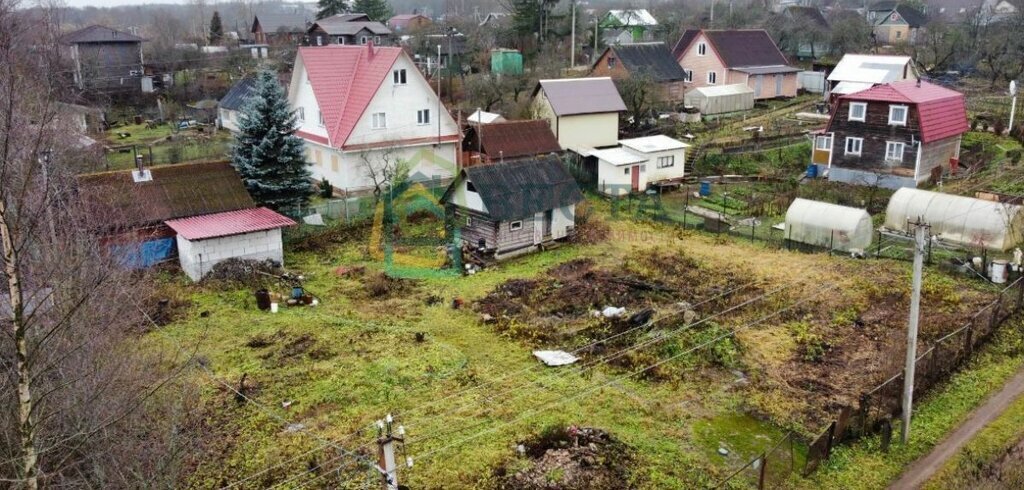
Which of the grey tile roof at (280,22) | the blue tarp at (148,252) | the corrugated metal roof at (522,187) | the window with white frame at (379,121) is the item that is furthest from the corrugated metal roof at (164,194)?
the grey tile roof at (280,22)

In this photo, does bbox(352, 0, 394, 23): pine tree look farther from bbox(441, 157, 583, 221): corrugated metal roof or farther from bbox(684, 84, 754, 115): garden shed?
bbox(441, 157, 583, 221): corrugated metal roof

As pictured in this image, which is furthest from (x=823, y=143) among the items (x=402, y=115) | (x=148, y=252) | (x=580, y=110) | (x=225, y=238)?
(x=148, y=252)

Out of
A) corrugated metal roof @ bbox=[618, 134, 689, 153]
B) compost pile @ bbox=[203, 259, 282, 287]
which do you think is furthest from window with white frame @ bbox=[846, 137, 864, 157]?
compost pile @ bbox=[203, 259, 282, 287]

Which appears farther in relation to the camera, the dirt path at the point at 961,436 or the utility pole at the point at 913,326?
the dirt path at the point at 961,436

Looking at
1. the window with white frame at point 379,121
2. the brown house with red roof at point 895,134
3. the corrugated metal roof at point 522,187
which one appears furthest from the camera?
the window with white frame at point 379,121

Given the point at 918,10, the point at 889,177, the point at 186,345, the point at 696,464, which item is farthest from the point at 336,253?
the point at 918,10

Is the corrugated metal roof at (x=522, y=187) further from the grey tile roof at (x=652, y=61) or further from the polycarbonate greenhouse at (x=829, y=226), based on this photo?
the grey tile roof at (x=652, y=61)

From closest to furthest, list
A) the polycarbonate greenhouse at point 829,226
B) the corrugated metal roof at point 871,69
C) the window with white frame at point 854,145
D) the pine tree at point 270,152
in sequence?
the polycarbonate greenhouse at point 829,226 → the pine tree at point 270,152 → the window with white frame at point 854,145 → the corrugated metal roof at point 871,69
